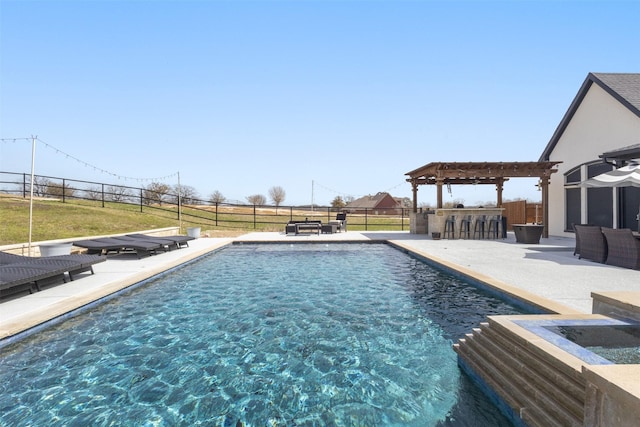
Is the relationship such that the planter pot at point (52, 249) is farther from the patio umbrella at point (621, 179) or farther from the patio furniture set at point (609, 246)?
the patio umbrella at point (621, 179)

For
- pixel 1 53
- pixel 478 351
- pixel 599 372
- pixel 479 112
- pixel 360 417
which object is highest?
pixel 479 112

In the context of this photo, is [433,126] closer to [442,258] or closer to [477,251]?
[477,251]

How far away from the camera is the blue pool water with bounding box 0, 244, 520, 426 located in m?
2.37

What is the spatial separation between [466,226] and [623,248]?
6.22 meters

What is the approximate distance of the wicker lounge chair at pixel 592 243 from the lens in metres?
6.96

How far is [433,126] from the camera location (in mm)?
17328

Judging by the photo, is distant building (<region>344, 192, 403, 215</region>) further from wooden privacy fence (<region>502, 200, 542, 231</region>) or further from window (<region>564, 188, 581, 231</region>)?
window (<region>564, 188, 581, 231</region>)

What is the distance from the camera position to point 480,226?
12594mm

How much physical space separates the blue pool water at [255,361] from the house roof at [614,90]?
983cm

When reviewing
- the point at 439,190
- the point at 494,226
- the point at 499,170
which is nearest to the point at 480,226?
the point at 494,226

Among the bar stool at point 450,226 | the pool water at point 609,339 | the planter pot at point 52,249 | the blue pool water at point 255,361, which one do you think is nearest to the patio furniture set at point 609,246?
the blue pool water at point 255,361

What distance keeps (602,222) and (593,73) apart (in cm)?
541

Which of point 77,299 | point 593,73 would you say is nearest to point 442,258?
point 77,299

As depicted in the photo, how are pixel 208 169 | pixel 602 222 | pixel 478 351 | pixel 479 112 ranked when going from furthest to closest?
pixel 208 169, pixel 479 112, pixel 602 222, pixel 478 351
